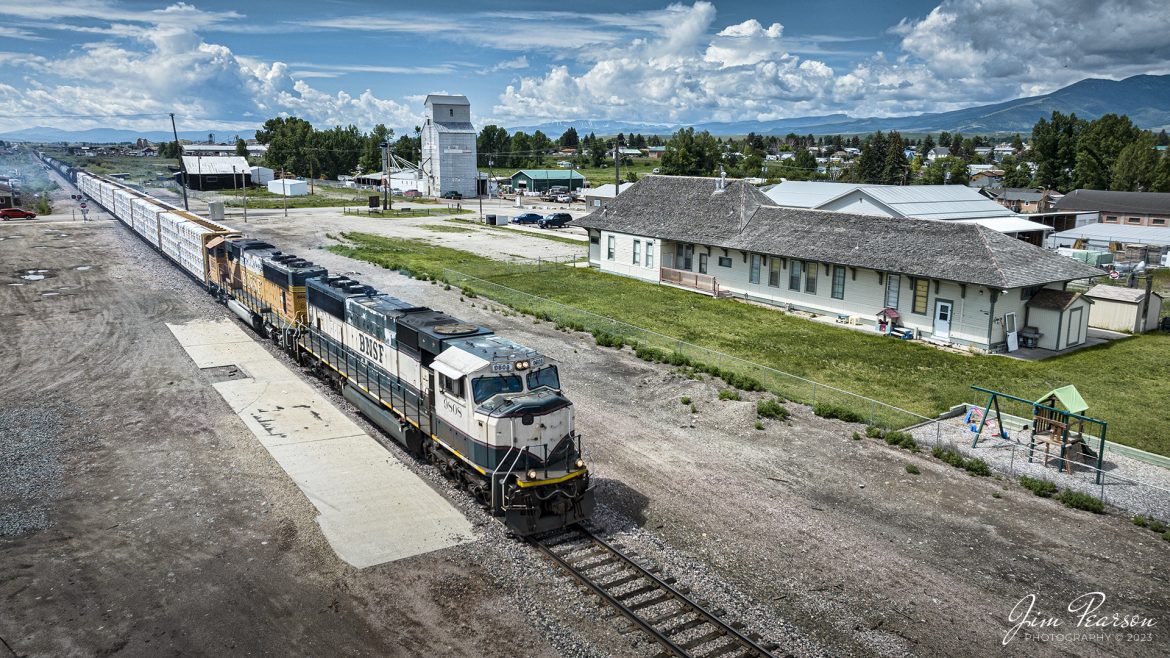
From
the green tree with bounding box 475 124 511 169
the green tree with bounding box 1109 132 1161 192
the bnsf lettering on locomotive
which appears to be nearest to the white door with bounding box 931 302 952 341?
the bnsf lettering on locomotive

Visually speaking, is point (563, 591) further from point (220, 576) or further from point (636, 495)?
point (220, 576)

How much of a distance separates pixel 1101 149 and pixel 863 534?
11678 centimetres

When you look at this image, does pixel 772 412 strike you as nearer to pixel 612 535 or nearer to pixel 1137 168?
pixel 612 535

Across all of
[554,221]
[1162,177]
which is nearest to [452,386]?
[554,221]

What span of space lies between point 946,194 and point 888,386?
4496 cm

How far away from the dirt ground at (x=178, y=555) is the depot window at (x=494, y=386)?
Result: 346 centimetres

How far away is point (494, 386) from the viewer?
665 inches

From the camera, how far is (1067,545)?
1689cm

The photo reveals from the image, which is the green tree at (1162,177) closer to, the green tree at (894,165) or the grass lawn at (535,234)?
the green tree at (894,165)

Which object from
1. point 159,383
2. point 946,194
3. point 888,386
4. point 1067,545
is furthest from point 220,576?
point 946,194

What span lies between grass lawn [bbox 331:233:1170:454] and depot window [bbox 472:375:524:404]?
532 inches

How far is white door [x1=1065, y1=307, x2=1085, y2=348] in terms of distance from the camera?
34.9 meters

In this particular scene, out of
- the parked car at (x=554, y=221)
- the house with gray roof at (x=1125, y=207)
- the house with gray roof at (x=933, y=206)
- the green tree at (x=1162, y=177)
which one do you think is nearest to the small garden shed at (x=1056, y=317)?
the house with gray roof at (x=933, y=206)

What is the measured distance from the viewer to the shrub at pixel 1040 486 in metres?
19.6
